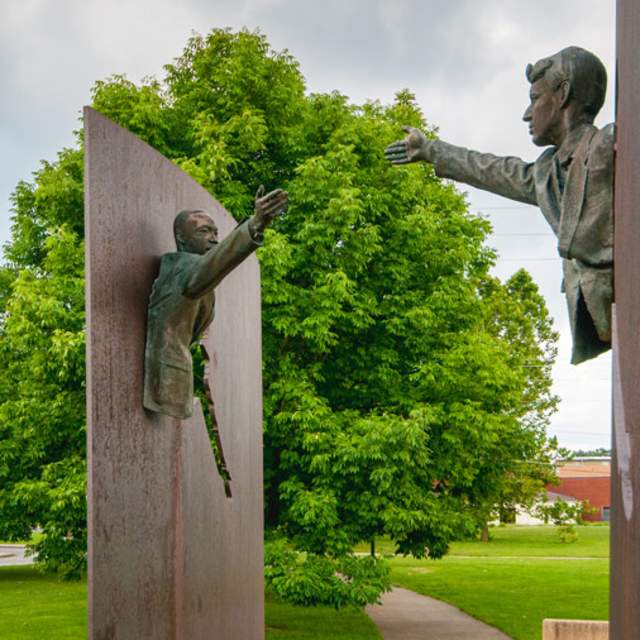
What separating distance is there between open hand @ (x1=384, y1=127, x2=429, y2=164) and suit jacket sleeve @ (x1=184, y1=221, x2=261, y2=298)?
1.00 meters

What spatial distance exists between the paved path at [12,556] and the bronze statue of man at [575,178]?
29420 millimetres

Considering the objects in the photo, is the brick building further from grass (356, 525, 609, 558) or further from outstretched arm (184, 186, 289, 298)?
outstretched arm (184, 186, 289, 298)

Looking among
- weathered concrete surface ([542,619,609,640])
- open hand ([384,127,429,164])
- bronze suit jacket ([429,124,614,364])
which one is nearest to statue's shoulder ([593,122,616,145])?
bronze suit jacket ([429,124,614,364])

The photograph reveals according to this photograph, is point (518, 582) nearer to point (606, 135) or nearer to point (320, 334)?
point (320, 334)

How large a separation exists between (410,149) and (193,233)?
1.77m

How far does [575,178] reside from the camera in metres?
3.64

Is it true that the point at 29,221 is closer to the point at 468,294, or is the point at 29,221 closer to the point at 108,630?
the point at 468,294

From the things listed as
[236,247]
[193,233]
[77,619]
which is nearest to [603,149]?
[236,247]

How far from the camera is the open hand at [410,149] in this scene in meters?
4.23

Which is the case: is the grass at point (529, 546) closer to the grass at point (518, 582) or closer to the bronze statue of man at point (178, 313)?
the grass at point (518, 582)

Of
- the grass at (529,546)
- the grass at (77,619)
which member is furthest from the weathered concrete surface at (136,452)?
the grass at (529,546)

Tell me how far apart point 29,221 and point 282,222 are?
5.36m

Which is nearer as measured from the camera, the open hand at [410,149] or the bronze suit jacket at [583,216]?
the bronze suit jacket at [583,216]

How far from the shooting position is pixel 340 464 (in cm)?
1447
